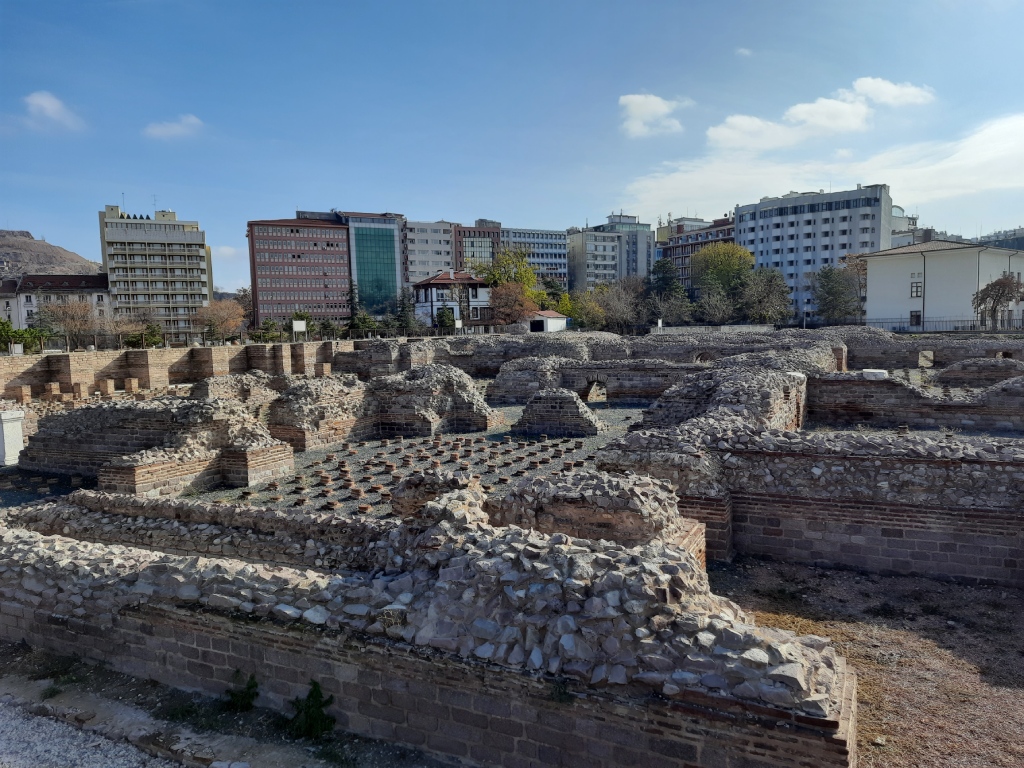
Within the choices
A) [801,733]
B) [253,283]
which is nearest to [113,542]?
[801,733]

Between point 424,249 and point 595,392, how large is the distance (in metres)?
65.6

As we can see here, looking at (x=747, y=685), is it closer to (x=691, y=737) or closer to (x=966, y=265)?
(x=691, y=737)

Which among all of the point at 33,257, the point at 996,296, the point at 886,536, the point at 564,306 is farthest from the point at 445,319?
the point at 33,257

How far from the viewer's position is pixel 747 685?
2.96m

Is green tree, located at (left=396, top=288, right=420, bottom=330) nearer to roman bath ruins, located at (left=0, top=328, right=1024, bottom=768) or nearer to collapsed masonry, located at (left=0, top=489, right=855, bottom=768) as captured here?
roman bath ruins, located at (left=0, top=328, right=1024, bottom=768)

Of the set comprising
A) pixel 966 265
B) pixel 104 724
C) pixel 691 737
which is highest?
pixel 966 265

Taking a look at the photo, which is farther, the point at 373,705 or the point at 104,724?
the point at 104,724

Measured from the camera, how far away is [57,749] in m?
3.83

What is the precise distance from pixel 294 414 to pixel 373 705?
894cm

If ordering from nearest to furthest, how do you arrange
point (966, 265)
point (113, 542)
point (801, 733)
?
1. point (801, 733)
2. point (113, 542)
3. point (966, 265)

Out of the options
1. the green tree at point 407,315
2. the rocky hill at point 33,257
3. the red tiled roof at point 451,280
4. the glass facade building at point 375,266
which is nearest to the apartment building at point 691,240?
the red tiled roof at point 451,280

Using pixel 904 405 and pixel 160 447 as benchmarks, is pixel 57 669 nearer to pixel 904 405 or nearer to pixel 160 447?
pixel 160 447

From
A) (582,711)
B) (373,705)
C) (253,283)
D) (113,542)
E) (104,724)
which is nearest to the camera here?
(582,711)

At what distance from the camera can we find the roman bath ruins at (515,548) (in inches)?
125
